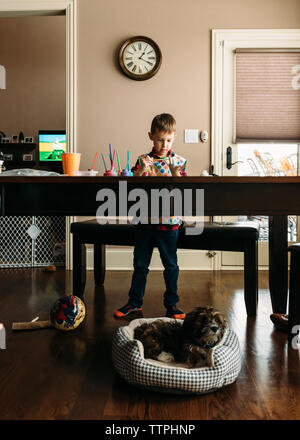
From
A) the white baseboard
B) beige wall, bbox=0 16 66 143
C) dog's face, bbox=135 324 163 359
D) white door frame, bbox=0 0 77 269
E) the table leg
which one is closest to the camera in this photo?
dog's face, bbox=135 324 163 359

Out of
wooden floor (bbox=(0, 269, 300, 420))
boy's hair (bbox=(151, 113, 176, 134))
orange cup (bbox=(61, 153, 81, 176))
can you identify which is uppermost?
boy's hair (bbox=(151, 113, 176, 134))

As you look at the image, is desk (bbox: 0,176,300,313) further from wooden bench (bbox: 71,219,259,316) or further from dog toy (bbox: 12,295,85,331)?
wooden bench (bbox: 71,219,259,316)

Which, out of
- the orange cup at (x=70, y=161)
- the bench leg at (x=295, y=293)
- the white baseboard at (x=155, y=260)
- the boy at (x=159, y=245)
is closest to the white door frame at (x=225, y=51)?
the white baseboard at (x=155, y=260)

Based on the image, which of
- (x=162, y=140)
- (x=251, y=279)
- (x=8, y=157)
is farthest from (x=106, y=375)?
(x=8, y=157)

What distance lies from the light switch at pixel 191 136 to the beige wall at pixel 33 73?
195 cm

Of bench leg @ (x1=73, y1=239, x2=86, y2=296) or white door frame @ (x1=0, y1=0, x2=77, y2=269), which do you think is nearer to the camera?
bench leg @ (x1=73, y1=239, x2=86, y2=296)

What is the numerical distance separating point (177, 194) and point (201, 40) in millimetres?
2809

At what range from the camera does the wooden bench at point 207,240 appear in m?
2.35

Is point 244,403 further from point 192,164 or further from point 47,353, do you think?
point 192,164

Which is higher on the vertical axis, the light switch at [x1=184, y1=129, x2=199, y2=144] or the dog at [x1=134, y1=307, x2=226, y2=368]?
the light switch at [x1=184, y1=129, x2=199, y2=144]

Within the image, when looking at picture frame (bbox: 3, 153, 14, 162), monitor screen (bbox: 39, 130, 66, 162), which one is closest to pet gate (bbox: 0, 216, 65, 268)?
monitor screen (bbox: 39, 130, 66, 162)

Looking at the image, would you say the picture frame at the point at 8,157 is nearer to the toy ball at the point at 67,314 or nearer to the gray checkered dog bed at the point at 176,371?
the toy ball at the point at 67,314

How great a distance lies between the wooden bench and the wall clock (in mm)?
1714

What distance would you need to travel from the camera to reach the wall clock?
3.69 metres
